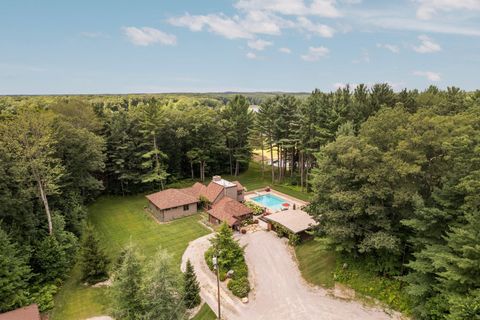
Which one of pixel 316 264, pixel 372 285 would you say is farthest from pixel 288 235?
pixel 372 285

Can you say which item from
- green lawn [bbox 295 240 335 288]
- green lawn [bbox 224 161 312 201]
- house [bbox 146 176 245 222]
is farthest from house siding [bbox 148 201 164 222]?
green lawn [bbox 295 240 335 288]

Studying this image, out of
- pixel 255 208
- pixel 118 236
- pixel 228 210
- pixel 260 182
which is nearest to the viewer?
pixel 118 236

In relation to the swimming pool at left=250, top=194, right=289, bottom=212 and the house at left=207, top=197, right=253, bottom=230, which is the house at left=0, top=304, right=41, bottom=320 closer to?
the house at left=207, top=197, right=253, bottom=230

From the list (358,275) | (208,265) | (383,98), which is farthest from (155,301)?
(383,98)

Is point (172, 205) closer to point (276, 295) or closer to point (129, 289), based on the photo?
point (276, 295)

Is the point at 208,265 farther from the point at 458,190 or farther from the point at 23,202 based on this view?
the point at 458,190

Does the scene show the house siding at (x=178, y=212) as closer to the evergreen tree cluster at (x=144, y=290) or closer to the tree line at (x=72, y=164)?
the tree line at (x=72, y=164)
